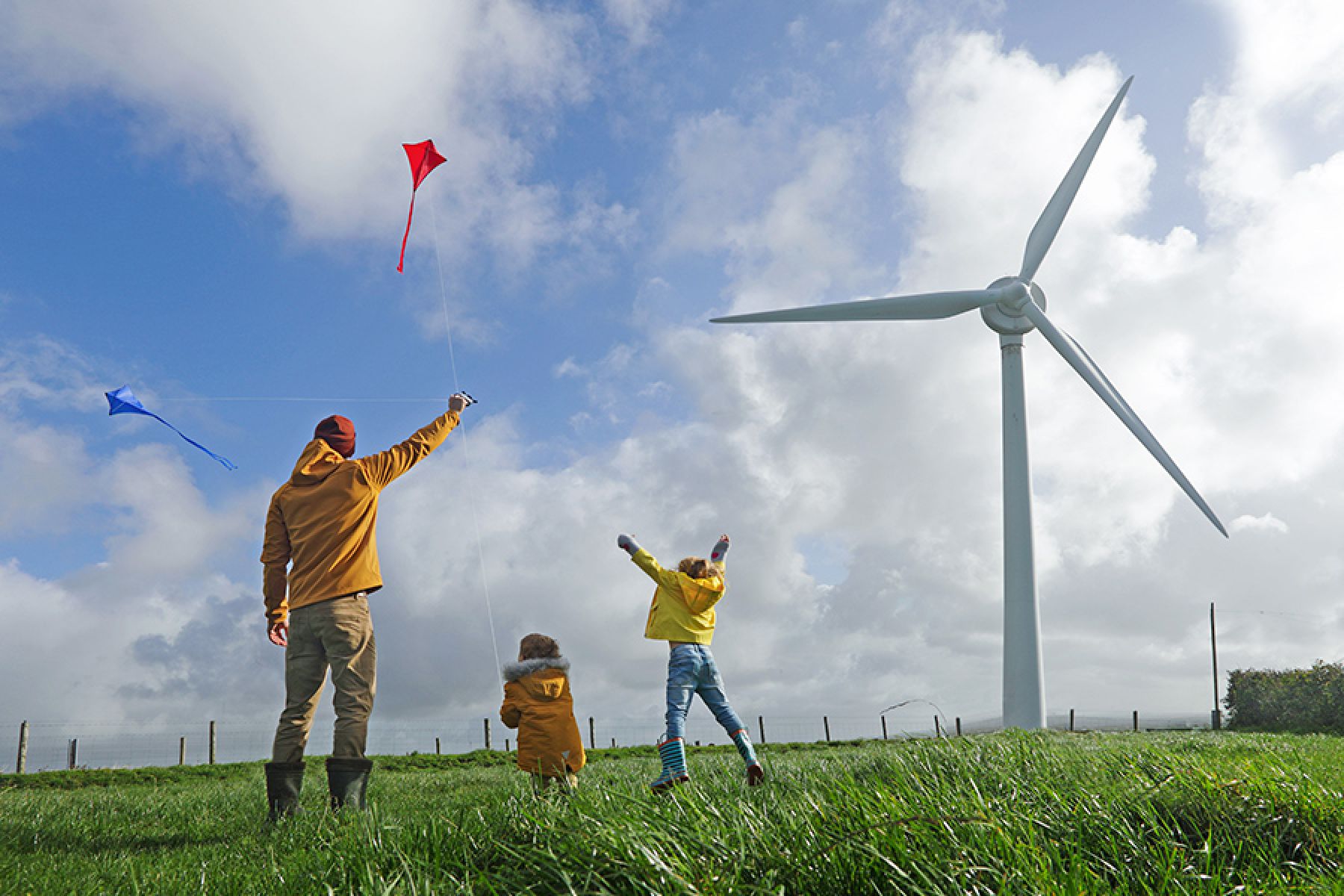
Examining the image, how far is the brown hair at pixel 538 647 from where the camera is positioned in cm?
698

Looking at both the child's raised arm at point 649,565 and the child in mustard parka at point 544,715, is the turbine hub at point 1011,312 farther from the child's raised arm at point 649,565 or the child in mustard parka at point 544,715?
the child in mustard parka at point 544,715

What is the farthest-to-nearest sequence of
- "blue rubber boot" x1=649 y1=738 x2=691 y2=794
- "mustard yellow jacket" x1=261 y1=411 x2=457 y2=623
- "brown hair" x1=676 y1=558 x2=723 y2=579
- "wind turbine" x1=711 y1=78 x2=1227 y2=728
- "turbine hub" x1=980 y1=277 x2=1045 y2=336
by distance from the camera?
1. "turbine hub" x1=980 y1=277 x2=1045 y2=336
2. "wind turbine" x1=711 y1=78 x2=1227 y2=728
3. "brown hair" x1=676 y1=558 x2=723 y2=579
4. "mustard yellow jacket" x1=261 y1=411 x2=457 y2=623
5. "blue rubber boot" x1=649 y1=738 x2=691 y2=794

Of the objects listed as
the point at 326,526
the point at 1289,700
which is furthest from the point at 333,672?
the point at 1289,700

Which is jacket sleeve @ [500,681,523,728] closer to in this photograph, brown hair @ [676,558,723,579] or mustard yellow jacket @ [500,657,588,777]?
mustard yellow jacket @ [500,657,588,777]

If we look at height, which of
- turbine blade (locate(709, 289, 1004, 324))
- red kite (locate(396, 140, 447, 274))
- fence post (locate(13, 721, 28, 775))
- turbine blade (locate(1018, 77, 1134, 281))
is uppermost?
turbine blade (locate(1018, 77, 1134, 281))

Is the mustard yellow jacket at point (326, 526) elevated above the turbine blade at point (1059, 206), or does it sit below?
below

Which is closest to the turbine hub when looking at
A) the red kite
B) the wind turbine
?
the wind turbine

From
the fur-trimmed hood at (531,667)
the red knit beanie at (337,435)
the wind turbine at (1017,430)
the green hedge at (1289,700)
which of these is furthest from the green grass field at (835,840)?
the green hedge at (1289,700)

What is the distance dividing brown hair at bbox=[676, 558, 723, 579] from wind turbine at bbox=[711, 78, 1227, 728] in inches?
643

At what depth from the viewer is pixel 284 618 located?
22.7 ft

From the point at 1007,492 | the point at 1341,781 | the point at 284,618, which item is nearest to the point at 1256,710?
the point at 1007,492

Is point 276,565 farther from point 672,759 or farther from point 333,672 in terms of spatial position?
point 672,759

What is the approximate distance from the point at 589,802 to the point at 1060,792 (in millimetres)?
2061

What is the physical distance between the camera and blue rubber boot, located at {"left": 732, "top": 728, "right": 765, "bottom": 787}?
227 inches
